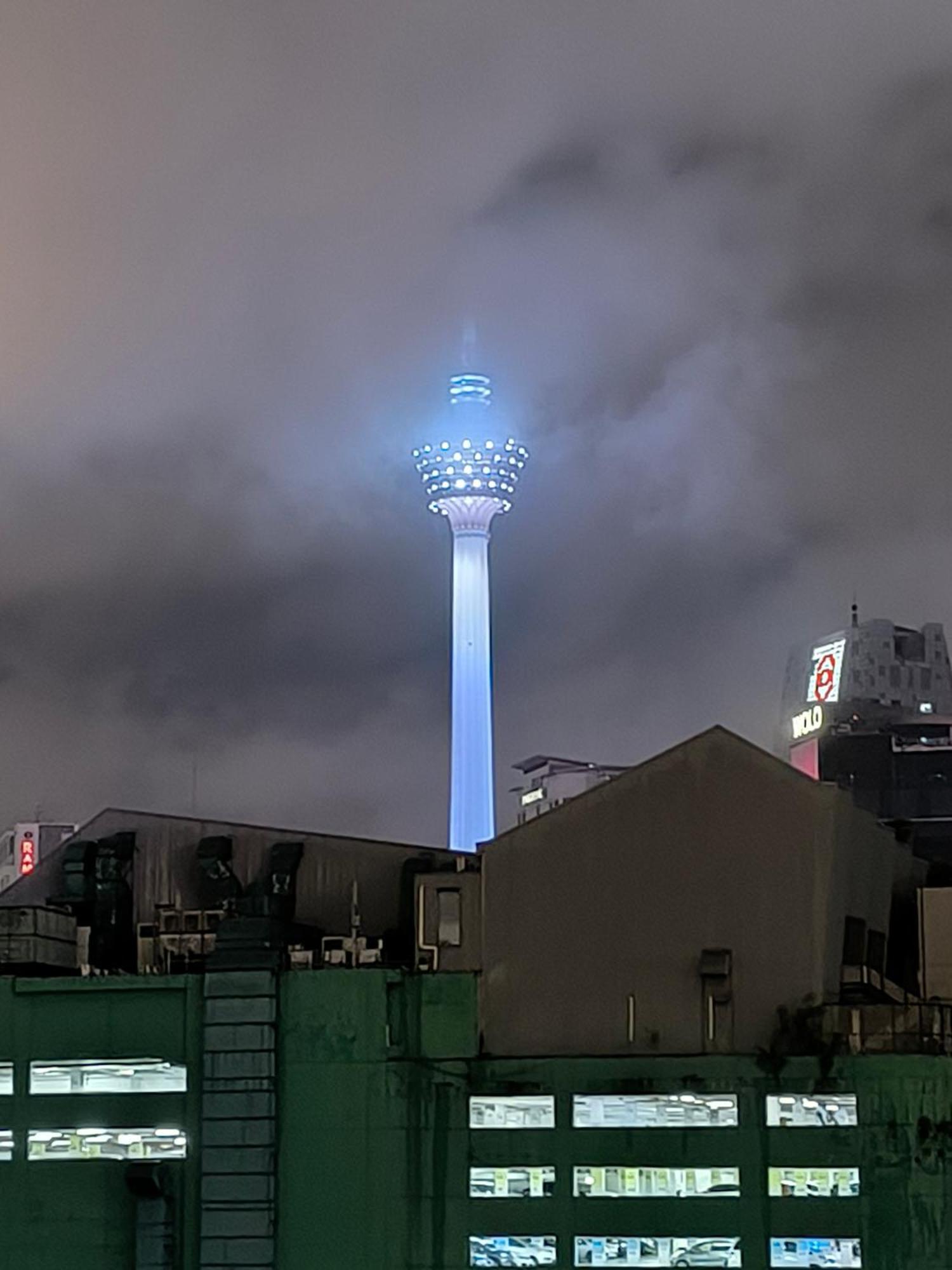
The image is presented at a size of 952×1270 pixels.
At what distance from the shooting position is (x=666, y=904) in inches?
2746

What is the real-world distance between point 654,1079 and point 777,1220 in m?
5.72

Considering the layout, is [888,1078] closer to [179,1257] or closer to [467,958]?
[467,958]

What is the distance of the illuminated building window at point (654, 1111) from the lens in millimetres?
67500

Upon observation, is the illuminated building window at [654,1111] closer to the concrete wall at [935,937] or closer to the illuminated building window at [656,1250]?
the illuminated building window at [656,1250]

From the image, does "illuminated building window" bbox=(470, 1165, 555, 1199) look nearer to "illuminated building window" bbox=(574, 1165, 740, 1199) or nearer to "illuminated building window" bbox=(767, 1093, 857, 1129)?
"illuminated building window" bbox=(574, 1165, 740, 1199)

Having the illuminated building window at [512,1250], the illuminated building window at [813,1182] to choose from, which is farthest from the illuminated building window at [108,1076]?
the illuminated building window at [813,1182]

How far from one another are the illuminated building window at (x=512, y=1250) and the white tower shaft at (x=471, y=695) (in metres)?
118

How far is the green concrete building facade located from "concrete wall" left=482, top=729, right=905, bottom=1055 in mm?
1439

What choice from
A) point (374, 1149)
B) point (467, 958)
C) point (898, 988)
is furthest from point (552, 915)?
point (898, 988)

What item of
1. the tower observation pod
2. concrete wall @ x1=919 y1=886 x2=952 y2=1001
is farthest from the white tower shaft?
concrete wall @ x1=919 y1=886 x2=952 y2=1001

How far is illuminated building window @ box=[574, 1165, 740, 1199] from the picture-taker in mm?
66750

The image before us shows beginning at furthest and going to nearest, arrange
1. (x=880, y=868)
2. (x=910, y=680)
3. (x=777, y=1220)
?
(x=910, y=680)
(x=880, y=868)
(x=777, y=1220)

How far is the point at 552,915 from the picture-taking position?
70.5m

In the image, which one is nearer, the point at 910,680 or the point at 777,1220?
the point at 777,1220
